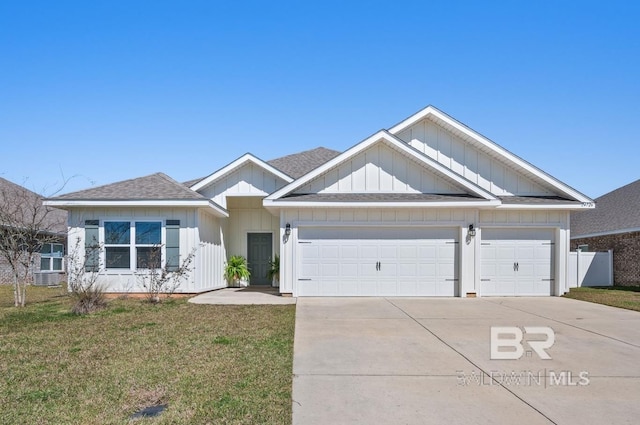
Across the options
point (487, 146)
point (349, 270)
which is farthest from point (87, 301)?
point (487, 146)

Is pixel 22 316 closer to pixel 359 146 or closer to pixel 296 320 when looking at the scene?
pixel 296 320

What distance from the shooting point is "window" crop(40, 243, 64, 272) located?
22172 millimetres

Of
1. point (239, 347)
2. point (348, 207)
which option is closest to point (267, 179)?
point (348, 207)

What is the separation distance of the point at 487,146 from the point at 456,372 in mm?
10877

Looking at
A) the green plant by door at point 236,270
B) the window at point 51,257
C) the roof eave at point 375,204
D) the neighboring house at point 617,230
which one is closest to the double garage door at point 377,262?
the roof eave at point 375,204

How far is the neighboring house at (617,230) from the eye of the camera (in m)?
19.4

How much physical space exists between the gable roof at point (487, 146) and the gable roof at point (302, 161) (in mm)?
4036

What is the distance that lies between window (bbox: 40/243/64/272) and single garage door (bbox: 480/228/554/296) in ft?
64.3

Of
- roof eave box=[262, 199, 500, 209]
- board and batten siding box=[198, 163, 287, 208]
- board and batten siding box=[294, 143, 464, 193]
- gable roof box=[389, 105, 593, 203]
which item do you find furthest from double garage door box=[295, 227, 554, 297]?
board and batten siding box=[198, 163, 287, 208]

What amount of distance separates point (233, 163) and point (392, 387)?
1285cm

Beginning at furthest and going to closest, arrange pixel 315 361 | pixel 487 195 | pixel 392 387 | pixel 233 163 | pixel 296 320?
1. pixel 233 163
2. pixel 487 195
3. pixel 296 320
4. pixel 315 361
5. pixel 392 387

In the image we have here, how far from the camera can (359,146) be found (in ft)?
45.5

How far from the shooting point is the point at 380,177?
14.3 metres

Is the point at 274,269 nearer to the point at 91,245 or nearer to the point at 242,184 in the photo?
the point at 242,184
